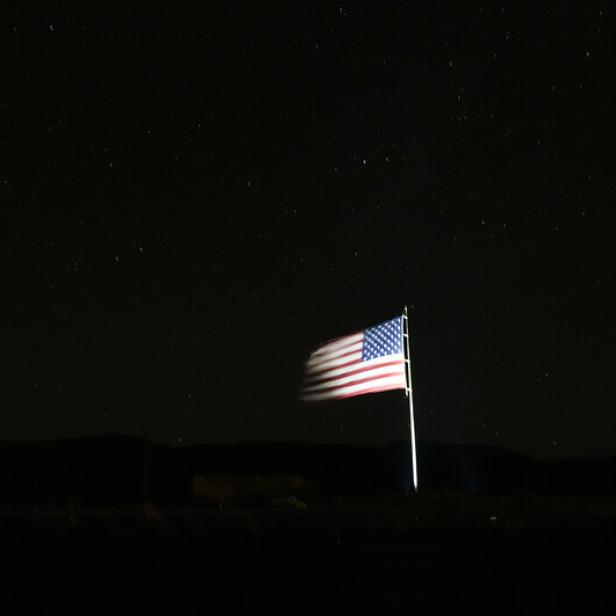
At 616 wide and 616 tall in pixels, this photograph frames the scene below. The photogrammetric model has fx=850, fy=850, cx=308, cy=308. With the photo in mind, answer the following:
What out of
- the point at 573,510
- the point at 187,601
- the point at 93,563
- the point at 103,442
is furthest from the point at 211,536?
the point at 103,442

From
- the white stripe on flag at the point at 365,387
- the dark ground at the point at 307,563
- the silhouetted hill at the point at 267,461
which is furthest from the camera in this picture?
the silhouetted hill at the point at 267,461

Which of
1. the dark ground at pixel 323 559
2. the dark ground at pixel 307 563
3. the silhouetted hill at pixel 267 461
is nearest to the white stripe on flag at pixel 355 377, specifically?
the dark ground at pixel 323 559

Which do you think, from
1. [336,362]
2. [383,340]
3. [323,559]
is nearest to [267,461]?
A: [336,362]

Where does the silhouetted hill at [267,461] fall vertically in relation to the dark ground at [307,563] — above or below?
above

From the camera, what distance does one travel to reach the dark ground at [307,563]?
7.45 m

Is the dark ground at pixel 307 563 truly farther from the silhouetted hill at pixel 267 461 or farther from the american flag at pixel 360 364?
the silhouetted hill at pixel 267 461

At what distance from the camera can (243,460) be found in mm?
98312

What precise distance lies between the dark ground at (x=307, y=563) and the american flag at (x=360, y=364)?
4.99 metres

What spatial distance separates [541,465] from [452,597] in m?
71.8

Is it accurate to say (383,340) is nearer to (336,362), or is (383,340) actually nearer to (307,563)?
(336,362)

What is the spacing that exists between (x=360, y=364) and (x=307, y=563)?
1101 centimetres

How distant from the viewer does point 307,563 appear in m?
9.53

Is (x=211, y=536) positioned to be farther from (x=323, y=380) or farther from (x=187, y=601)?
(x=323, y=380)

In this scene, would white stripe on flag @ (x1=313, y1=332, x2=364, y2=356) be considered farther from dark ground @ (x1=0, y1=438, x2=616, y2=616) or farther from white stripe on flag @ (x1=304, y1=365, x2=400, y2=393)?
dark ground @ (x1=0, y1=438, x2=616, y2=616)
